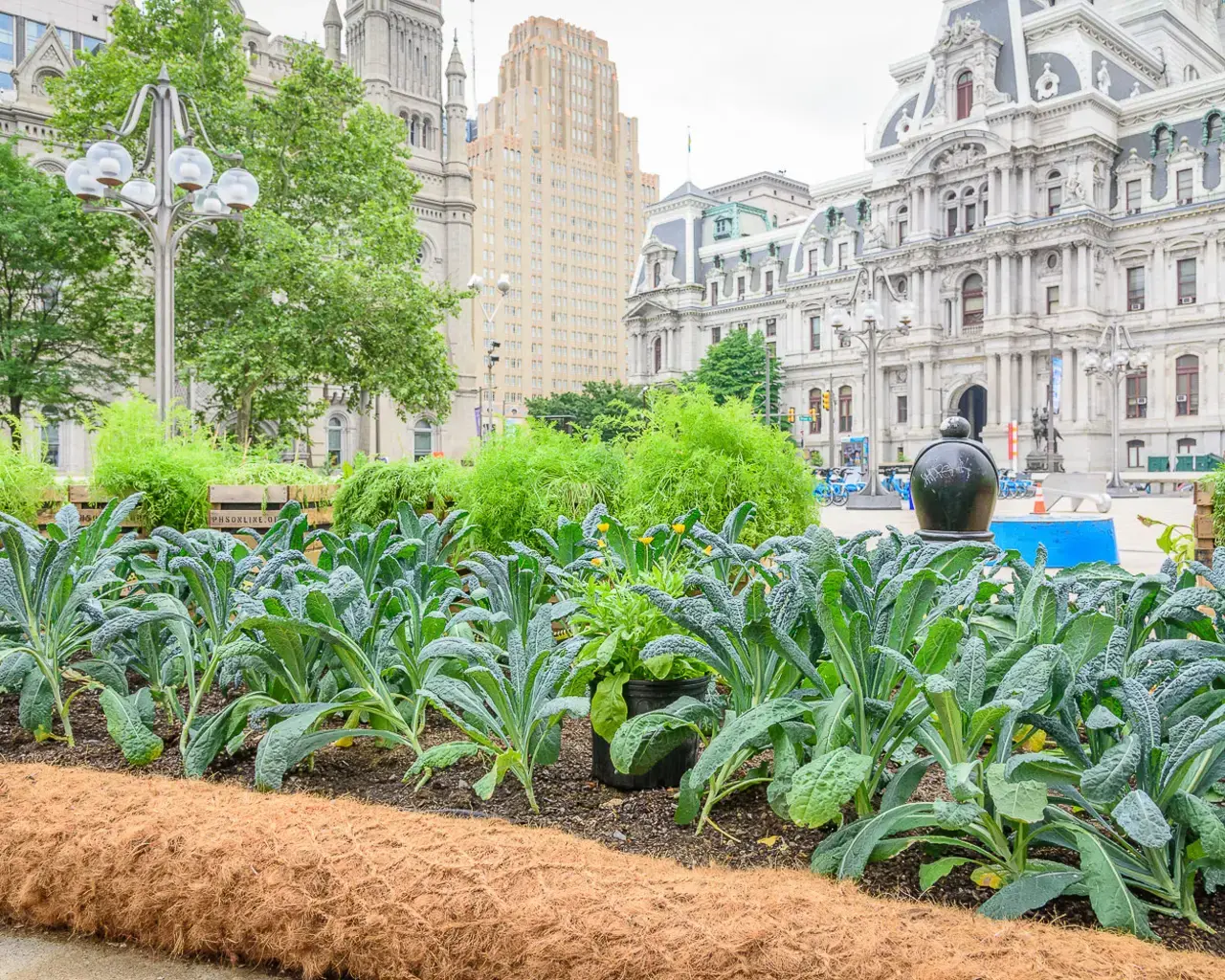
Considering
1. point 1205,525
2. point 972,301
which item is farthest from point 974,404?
point 1205,525

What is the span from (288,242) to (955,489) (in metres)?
18.4

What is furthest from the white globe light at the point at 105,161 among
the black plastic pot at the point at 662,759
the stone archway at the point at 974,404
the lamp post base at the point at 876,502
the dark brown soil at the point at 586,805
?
Result: the stone archway at the point at 974,404

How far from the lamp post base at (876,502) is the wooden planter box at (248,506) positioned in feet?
74.9

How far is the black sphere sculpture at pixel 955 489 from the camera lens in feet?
21.9

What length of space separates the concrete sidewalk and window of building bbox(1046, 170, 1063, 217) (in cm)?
6221

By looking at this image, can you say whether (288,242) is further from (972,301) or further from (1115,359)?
(972,301)

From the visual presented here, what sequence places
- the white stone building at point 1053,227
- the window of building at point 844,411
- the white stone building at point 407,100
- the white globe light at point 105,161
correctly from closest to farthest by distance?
the white globe light at point 105,161 → the white stone building at point 407,100 → the white stone building at point 1053,227 → the window of building at point 844,411

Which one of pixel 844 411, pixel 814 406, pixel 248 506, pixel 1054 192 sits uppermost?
pixel 1054 192

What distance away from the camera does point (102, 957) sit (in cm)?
230

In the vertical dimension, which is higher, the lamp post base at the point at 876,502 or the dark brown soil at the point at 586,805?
the lamp post base at the point at 876,502

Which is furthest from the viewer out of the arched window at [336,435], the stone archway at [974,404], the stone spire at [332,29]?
the stone archway at [974,404]

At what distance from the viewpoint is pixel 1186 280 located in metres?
53.8

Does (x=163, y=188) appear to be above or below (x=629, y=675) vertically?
above

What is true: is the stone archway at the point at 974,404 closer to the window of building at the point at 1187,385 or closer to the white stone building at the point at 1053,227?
the white stone building at the point at 1053,227
